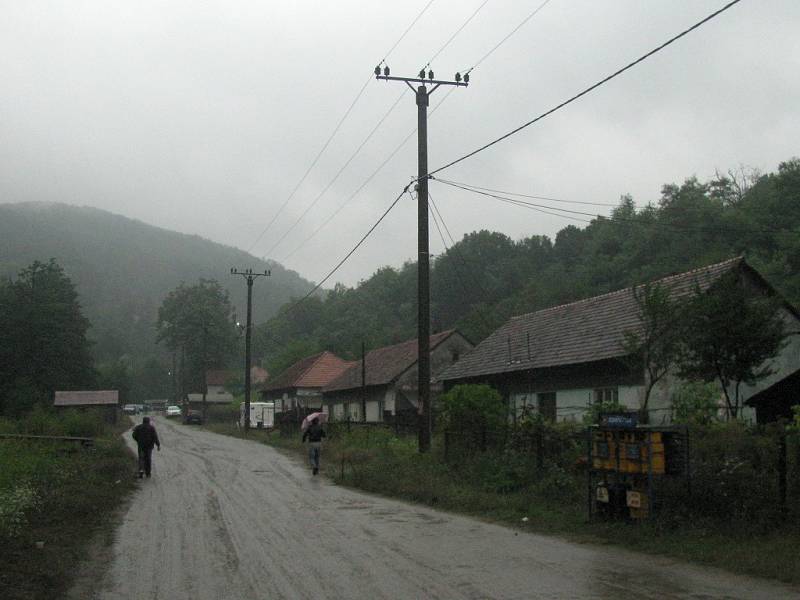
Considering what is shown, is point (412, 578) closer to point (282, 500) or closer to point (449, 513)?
point (449, 513)

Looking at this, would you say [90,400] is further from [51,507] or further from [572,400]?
[51,507]

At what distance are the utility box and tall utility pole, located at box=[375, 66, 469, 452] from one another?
8356 millimetres

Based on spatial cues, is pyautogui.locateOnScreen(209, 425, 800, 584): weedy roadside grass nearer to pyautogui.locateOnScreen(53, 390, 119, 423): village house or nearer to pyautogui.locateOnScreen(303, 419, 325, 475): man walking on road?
pyautogui.locateOnScreen(303, 419, 325, 475): man walking on road

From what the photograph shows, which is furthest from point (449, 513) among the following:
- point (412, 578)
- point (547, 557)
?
point (412, 578)

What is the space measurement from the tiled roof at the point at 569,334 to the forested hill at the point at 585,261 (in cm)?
333

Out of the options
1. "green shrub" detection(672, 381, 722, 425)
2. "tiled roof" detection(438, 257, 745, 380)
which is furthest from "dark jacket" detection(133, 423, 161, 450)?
"green shrub" detection(672, 381, 722, 425)

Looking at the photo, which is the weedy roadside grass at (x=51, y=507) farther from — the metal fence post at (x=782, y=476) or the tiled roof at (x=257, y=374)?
the tiled roof at (x=257, y=374)

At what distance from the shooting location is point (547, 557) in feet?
34.6

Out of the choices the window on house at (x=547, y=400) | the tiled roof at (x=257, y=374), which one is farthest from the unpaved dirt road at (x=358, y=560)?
the tiled roof at (x=257, y=374)

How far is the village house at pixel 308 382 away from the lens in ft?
212

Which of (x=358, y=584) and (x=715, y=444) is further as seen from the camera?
(x=715, y=444)

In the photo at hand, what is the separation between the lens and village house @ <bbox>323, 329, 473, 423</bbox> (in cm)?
4694

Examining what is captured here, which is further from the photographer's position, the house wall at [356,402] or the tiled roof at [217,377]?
the tiled roof at [217,377]

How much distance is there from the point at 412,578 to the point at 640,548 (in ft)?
12.3
